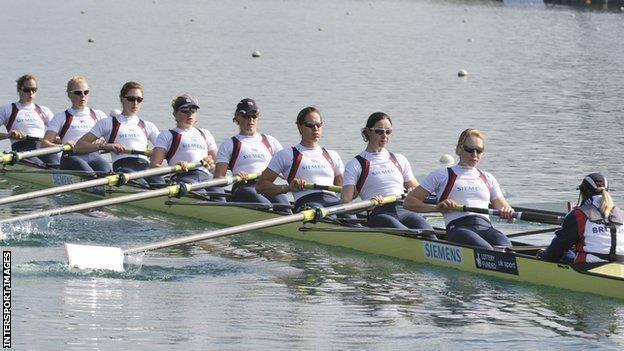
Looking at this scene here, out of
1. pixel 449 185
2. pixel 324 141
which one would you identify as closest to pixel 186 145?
pixel 449 185

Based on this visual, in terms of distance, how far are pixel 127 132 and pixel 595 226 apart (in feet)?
24.8

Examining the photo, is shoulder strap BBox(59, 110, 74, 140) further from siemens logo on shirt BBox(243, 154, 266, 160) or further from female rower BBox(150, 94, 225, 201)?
siemens logo on shirt BBox(243, 154, 266, 160)

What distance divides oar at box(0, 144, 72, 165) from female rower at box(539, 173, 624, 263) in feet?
27.0

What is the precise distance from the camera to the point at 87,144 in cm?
1767

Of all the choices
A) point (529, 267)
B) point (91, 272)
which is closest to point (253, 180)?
point (91, 272)

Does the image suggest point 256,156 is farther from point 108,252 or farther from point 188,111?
point 108,252

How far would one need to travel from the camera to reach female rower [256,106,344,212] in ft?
49.3

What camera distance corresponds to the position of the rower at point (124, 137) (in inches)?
691

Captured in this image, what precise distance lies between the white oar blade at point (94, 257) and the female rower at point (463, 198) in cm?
303

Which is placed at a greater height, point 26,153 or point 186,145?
point 186,145

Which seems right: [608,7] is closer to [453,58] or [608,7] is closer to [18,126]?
[453,58]

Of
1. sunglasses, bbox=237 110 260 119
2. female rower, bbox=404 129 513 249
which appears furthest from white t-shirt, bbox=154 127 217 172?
female rower, bbox=404 129 513 249

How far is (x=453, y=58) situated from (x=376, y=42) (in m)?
8.84

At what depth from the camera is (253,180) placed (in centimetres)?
1606
